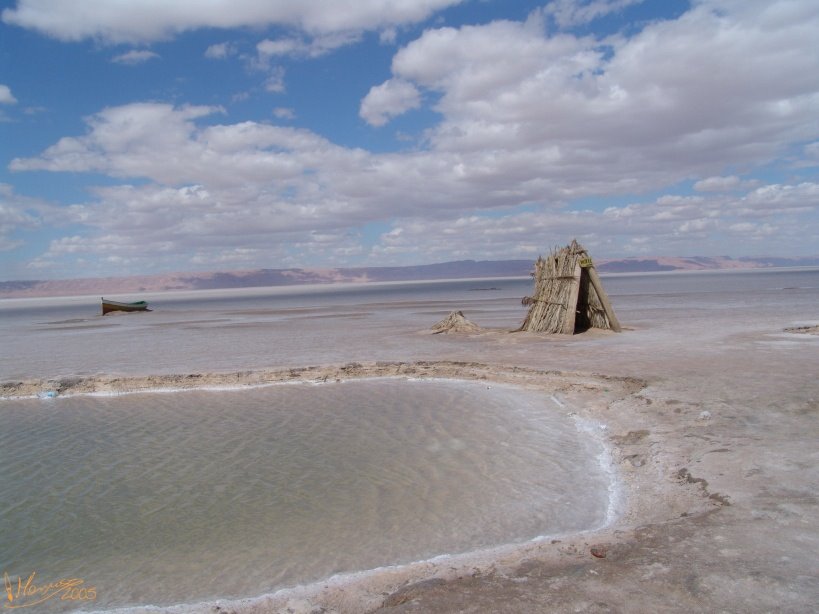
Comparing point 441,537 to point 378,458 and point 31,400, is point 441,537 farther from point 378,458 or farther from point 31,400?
point 31,400

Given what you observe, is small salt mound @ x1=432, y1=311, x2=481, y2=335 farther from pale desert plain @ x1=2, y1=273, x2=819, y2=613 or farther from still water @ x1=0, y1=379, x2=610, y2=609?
still water @ x1=0, y1=379, x2=610, y2=609

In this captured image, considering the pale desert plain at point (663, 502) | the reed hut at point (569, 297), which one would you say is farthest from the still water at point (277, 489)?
the reed hut at point (569, 297)

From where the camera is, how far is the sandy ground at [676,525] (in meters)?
3.81

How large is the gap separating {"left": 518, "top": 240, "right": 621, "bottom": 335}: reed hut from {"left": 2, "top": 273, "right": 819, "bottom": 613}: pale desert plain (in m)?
4.24

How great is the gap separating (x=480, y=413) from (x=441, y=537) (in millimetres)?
4453

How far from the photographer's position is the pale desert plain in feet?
12.6

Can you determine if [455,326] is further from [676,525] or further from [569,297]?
[676,525]

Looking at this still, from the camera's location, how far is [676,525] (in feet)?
15.9

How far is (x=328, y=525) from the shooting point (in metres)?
5.59

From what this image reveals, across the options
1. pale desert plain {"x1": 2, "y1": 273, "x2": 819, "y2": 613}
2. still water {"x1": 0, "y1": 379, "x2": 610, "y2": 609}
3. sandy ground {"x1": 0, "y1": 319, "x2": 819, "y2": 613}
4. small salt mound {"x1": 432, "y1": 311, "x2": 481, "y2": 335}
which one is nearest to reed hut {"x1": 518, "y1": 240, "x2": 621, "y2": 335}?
small salt mound {"x1": 432, "y1": 311, "x2": 481, "y2": 335}

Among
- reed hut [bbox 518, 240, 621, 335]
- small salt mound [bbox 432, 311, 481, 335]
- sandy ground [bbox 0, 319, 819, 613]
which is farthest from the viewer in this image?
small salt mound [bbox 432, 311, 481, 335]

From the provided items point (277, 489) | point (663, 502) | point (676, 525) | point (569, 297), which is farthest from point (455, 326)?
point (676, 525)

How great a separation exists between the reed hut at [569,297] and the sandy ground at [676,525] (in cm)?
623

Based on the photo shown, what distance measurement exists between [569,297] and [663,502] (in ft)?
41.0
